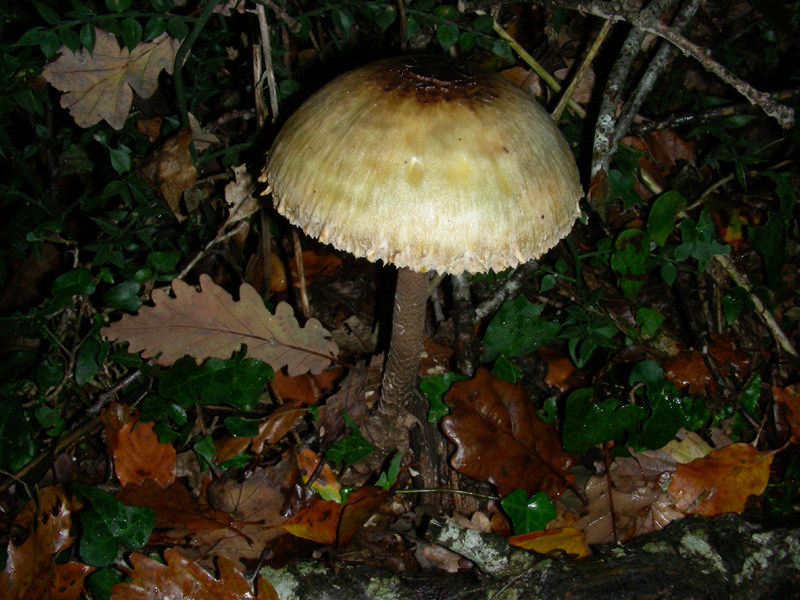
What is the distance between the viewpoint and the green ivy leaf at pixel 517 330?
9.47 ft

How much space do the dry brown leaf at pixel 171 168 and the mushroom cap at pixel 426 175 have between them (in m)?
1.23

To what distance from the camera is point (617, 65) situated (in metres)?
2.98

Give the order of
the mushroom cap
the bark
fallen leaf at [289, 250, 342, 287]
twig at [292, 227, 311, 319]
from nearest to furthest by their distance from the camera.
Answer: the mushroom cap → the bark → twig at [292, 227, 311, 319] → fallen leaf at [289, 250, 342, 287]

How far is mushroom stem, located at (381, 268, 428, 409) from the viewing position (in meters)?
2.35

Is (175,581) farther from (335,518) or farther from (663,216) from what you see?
(663,216)

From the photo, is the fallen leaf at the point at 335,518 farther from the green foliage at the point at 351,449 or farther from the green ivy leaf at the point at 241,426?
the green ivy leaf at the point at 241,426

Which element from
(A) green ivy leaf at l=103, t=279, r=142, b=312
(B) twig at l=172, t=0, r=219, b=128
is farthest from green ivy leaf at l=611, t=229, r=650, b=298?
(A) green ivy leaf at l=103, t=279, r=142, b=312

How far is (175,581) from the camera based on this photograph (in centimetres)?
211

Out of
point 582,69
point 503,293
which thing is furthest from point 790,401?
point 582,69

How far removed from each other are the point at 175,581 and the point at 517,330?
2010 millimetres

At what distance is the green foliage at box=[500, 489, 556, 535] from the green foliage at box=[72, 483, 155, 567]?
5.19ft

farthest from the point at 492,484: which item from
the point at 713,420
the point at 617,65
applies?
the point at 617,65

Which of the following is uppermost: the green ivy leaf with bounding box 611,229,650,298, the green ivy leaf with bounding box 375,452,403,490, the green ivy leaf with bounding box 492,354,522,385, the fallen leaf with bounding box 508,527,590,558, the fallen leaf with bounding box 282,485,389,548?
the green ivy leaf with bounding box 611,229,650,298

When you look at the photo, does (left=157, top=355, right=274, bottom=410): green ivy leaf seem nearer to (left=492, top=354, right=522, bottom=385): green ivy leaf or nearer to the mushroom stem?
the mushroom stem
